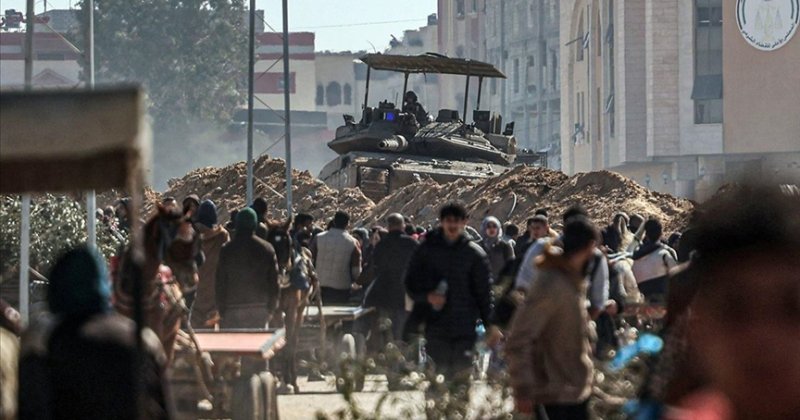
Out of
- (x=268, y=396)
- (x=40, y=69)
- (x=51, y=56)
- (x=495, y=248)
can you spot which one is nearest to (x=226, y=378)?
(x=268, y=396)

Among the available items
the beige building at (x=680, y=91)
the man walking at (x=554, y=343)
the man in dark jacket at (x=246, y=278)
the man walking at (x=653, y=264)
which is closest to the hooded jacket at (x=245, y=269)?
the man in dark jacket at (x=246, y=278)

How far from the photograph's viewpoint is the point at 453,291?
40.9 ft

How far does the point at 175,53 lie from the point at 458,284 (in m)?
92.5

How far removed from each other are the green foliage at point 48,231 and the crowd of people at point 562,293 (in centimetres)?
82

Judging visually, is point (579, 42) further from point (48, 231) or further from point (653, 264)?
point (653, 264)

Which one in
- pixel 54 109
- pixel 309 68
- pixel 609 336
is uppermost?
pixel 309 68

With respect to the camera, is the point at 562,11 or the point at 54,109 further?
the point at 562,11

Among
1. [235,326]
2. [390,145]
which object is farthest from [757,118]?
[235,326]

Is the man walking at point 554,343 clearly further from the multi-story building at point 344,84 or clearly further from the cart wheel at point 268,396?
the multi-story building at point 344,84

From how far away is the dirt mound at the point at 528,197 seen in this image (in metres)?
34.3

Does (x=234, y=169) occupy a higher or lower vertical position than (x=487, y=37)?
lower

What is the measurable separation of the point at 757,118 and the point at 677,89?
17.8 ft

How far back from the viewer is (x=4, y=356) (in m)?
6.46

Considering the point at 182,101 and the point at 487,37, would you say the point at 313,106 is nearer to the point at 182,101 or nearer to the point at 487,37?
the point at 487,37
